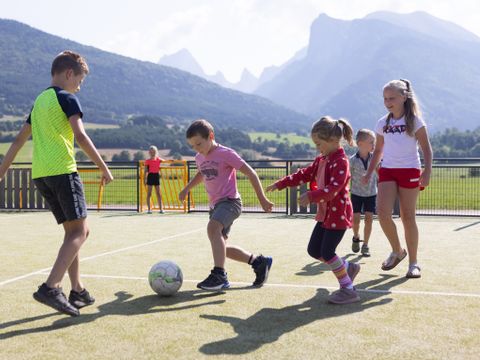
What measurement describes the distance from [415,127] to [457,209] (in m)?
9.77

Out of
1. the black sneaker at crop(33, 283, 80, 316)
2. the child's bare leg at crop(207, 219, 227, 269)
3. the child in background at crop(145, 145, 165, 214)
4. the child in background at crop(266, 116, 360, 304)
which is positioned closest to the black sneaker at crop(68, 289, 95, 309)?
the black sneaker at crop(33, 283, 80, 316)

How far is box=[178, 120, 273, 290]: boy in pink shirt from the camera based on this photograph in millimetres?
5570

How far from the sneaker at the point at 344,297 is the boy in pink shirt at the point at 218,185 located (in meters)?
0.95

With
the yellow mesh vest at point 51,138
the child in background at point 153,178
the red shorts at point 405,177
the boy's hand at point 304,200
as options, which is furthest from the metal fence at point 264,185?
the yellow mesh vest at point 51,138

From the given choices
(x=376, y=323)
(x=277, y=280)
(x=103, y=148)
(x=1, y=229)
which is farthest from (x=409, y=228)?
(x=103, y=148)

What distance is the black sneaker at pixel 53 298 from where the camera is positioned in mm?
4500

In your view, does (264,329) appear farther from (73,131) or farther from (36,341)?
(73,131)

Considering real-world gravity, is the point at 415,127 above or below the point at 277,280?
above

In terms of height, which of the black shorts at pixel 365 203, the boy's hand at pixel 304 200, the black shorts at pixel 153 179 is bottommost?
the black shorts at pixel 365 203

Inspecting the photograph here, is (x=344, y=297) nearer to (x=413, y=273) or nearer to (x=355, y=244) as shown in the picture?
(x=413, y=273)

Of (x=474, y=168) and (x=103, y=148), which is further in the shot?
(x=103, y=148)

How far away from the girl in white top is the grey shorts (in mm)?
1602

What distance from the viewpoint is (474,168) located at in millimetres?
15000

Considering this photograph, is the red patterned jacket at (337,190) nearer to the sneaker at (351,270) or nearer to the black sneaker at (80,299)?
the sneaker at (351,270)
